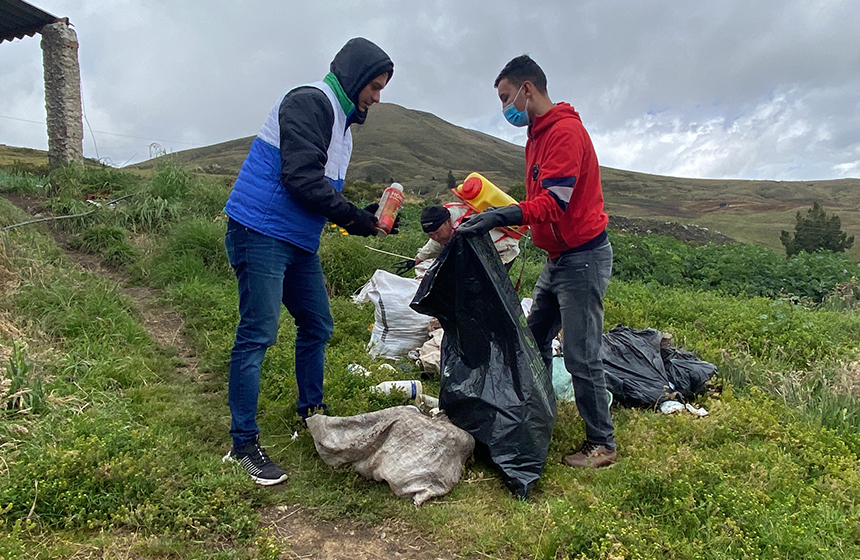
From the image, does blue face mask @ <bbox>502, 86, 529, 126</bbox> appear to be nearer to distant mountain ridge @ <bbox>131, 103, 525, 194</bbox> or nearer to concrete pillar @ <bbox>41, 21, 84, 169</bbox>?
concrete pillar @ <bbox>41, 21, 84, 169</bbox>

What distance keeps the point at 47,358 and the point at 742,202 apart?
77556 millimetres

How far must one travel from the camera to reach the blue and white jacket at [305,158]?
7.45 ft

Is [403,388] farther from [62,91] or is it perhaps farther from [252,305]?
[62,91]

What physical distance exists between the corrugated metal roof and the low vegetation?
224 inches

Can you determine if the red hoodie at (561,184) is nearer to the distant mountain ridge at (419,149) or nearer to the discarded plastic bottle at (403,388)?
the discarded plastic bottle at (403,388)

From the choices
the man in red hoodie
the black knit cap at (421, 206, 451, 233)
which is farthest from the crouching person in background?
the man in red hoodie

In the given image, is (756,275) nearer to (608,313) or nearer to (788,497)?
(608,313)

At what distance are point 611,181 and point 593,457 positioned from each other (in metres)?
93.2

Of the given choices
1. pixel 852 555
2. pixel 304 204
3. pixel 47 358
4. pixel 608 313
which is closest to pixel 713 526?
pixel 852 555

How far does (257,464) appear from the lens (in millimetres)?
2469

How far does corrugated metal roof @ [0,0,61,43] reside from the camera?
862 cm

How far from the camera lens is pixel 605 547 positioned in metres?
1.91

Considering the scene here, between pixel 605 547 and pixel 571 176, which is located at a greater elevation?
pixel 571 176


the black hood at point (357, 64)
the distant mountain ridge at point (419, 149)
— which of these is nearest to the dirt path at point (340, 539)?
the black hood at point (357, 64)
